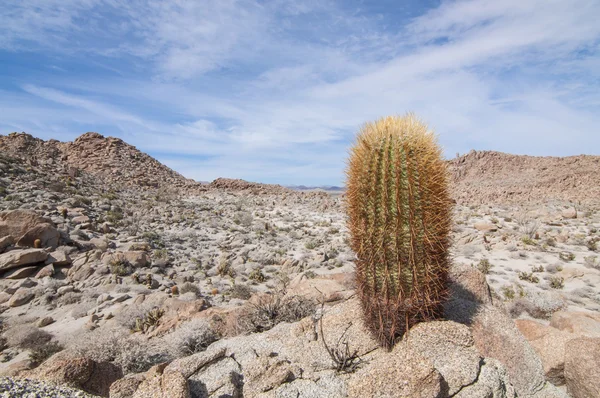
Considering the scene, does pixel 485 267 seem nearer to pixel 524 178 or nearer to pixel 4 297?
pixel 4 297

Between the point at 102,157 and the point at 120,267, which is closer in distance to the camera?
the point at 120,267

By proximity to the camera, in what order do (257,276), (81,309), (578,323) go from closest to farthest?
(578,323) → (81,309) → (257,276)

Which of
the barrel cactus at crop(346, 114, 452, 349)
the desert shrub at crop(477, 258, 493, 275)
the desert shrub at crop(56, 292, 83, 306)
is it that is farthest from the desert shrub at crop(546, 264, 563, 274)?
the desert shrub at crop(56, 292, 83, 306)

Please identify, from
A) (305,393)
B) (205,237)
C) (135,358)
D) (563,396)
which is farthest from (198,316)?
(205,237)

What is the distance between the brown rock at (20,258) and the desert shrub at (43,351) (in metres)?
4.01

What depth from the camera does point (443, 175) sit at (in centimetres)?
319

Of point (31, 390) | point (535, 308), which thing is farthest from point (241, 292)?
point (31, 390)

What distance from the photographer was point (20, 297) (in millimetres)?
7867

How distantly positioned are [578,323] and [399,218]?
3.70 meters

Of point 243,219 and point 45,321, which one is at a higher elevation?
point 243,219

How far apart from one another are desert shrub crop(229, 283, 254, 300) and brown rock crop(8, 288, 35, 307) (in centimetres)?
440

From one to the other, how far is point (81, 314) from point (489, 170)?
38126 mm

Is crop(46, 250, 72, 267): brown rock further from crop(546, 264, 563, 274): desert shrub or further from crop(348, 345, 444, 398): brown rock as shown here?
crop(546, 264, 563, 274): desert shrub

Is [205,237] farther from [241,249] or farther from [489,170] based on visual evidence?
[489,170]
